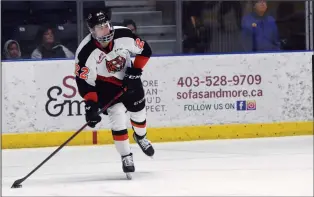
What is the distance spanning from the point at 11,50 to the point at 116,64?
2.23 metres

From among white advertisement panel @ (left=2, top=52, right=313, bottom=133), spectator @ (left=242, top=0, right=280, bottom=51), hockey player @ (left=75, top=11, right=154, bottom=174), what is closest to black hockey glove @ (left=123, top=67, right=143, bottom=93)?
hockey player @ (left=75, top=11, right=154, bottom=174)

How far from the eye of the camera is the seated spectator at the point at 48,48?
993 cm

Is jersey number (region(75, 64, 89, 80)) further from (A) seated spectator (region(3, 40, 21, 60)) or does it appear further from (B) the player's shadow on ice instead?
(A) seated spectator (region(3, 40, 21, 60))

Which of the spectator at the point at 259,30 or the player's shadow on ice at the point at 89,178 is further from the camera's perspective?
the spectator at the point at 259,30

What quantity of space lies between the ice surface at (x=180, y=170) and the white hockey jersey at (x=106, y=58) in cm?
71

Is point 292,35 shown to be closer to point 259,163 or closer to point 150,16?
point 150,16

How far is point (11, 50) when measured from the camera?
387 inches

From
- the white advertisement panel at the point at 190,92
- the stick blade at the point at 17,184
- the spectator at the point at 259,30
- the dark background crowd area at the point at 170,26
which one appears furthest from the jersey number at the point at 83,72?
the spectator at the point at 259,30

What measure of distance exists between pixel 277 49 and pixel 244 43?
0.32 m

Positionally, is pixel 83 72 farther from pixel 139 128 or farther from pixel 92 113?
pixel 139 128

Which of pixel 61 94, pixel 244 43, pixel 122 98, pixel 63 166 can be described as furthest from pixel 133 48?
pixel 244 43

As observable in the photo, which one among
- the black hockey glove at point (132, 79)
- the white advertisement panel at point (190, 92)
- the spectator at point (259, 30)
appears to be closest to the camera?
the black hockey glove at point (132, 79)

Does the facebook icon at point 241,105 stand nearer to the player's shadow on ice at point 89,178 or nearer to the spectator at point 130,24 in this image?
the spectator at point 130,24

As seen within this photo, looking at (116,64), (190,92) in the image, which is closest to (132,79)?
(116,64)
